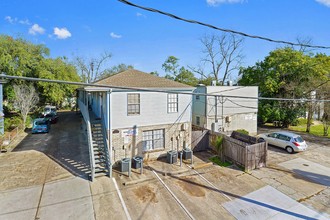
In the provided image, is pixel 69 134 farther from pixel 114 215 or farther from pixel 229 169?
pixel 229 169

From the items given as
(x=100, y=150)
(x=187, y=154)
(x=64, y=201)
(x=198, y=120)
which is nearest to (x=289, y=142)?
(x=198, y=120)

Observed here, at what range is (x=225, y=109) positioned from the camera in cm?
1911

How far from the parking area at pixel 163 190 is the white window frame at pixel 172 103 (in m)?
3.51

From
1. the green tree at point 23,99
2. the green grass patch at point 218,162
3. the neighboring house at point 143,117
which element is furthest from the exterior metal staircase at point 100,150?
the green tree at point 23,99

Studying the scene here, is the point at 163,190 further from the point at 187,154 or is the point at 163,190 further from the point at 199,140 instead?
the point at 199,140

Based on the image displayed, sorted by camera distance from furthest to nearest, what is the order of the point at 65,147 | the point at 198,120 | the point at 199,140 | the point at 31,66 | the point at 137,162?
the point at 31,66
the point at 198,120
the point at 65,147
the point at 199,140
the point at 137,162

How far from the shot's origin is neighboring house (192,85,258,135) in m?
18.7

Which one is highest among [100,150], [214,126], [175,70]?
[175,70]

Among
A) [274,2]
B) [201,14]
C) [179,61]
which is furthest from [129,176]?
[179,61]

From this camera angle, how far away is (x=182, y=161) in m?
12.5

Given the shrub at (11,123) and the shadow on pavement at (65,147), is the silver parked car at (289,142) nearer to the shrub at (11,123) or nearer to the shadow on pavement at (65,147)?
the shadow on pavement at (65,147)

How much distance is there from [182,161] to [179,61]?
36.9m

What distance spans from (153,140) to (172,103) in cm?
279

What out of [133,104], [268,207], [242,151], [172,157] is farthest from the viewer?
[172,157]
